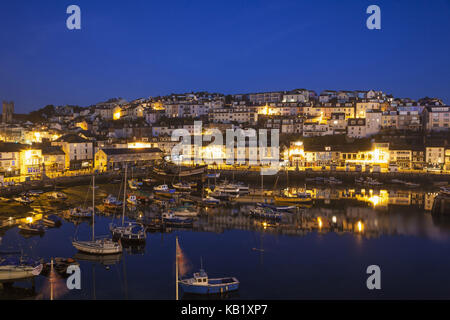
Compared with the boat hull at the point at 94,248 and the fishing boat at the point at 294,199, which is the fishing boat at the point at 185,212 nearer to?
the fishing boat at the point at 294,199

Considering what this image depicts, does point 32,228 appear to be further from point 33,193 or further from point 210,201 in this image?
point 210,201

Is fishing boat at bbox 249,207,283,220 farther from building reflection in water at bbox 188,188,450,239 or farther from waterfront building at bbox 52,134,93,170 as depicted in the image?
waterfront building at bbox 52,134,93,170

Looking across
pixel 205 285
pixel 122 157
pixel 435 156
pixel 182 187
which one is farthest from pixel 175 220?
pixel 435 156

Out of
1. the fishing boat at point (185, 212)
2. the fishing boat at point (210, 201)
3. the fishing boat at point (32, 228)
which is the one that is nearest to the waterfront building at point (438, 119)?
the fishing boat at point (210, 201)

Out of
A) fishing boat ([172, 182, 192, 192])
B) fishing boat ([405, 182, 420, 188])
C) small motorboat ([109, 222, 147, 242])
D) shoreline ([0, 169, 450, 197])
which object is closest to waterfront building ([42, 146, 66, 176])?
shoreline ([0, 169, 450, 197])
